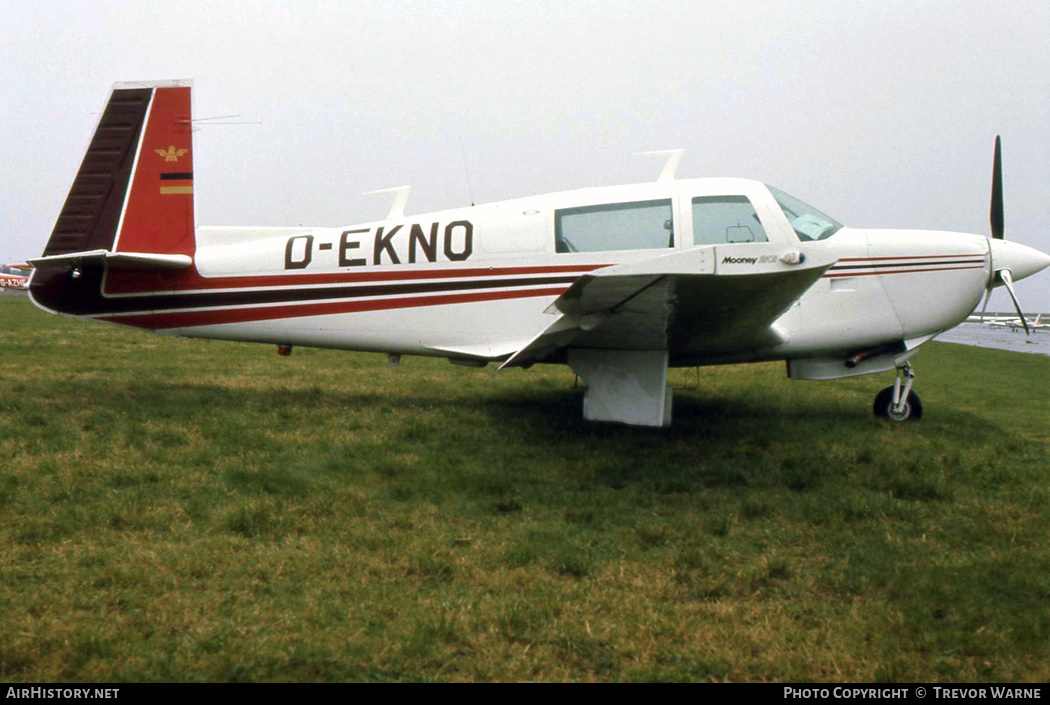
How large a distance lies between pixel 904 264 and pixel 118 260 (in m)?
7.33

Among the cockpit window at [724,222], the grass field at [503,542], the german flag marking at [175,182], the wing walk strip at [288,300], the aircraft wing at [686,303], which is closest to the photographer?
the grass field at [503,542]

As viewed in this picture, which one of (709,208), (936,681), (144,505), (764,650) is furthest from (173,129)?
(936,681)

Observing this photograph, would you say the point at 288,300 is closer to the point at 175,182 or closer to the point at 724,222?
the point at 175,182

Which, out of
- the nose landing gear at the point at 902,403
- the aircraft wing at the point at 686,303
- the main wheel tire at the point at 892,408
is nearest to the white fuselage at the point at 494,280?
the nose landing gear at the point at 902,403

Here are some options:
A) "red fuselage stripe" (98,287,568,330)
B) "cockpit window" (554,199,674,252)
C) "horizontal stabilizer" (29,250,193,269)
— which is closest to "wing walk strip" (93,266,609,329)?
"red fuselage stripe" (98,287,568,330)

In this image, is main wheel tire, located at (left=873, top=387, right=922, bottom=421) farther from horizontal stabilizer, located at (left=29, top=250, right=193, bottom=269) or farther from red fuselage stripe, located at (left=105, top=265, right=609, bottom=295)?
horizontal stabilizer, located at (left=29, top=250, right=193, bottom=269)

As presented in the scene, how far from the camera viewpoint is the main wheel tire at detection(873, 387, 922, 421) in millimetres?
7613

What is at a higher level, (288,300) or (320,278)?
(320,278)

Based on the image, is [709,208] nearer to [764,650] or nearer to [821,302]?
[821,302]

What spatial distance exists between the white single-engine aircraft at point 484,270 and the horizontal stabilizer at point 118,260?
0.07 ft

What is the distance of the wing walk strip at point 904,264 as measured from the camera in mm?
7086

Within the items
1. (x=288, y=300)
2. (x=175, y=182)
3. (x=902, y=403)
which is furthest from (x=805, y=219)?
(x=175, y=182)

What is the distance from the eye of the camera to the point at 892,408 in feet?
25.1

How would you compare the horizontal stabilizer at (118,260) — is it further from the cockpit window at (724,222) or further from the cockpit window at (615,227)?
the cockpit window at (724,222)
